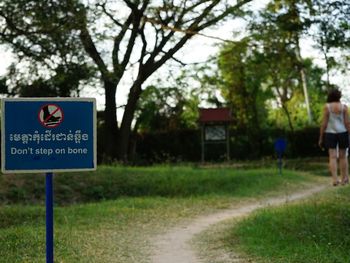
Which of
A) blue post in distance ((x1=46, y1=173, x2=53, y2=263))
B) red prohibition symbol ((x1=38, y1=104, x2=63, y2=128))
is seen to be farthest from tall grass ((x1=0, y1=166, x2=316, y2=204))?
red prohibition symbol ((x1=38, y1=104, x2=63, y2=128))

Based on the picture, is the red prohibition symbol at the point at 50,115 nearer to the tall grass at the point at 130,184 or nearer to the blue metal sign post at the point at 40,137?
the blue metal sign post at the point at 40,137

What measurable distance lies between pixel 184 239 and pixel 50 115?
4294 mm

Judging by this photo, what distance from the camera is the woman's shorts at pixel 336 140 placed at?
1037cm

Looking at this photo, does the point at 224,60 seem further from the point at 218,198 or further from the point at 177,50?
the point at 218,198

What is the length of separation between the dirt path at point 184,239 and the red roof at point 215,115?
14817 millimetres

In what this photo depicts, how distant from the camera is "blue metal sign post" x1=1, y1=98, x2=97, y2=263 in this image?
495cm

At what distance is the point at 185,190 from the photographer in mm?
15336

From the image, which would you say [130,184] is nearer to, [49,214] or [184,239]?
[184,239]

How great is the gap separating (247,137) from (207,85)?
17.6ft

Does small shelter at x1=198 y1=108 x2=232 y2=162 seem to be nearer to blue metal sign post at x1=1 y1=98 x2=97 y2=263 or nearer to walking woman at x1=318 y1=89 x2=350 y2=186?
walking woman at x1=318 y1=89 x2=350 y2=186

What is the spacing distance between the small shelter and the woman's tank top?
57.1 ft

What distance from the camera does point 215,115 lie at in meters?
28.1

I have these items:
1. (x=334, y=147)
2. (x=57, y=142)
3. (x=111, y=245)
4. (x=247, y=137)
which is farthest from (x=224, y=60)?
(x=57, y=142)

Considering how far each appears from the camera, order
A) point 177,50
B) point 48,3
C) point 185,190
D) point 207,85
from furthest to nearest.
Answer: point 207,85, point 177,50, point 185,190, point 48,3
